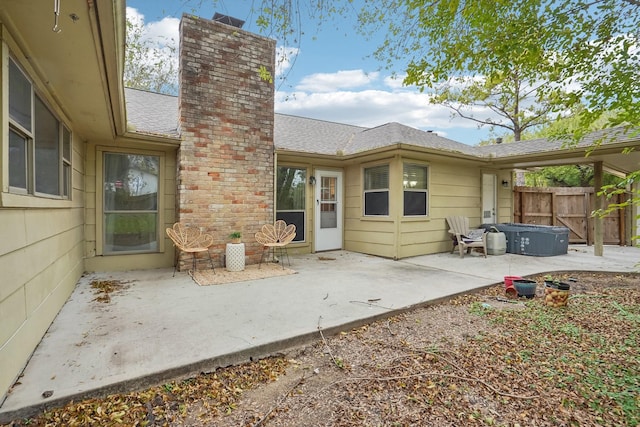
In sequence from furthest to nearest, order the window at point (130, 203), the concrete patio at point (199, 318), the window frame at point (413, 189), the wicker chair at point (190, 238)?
the window frame at point (413, 189) → the window at point (130, 203) → the wicker chair at point (190, 238) → the concrete patio at point (199, 318)

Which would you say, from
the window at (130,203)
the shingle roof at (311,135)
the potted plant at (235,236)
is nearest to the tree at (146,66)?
the shingle roof at (311,135)

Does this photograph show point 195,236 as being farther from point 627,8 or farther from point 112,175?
point 627,8

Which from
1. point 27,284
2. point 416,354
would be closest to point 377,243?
point 416,354

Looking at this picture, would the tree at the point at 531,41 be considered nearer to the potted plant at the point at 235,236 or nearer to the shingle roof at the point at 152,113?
the potted plant at the point at 235,236

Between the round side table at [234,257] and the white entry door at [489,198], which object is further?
the white entry door at [489,198]

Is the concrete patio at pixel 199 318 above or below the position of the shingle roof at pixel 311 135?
below

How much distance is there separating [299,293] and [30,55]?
335 centimetres

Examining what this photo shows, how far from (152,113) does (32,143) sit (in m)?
3.80

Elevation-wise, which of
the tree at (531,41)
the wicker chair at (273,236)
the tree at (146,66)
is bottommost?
the wicker chair at (273,236)

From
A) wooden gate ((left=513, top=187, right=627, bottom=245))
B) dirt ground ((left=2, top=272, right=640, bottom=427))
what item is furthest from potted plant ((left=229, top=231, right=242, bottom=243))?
wooden gate ((left=513, top=187, right=627, bottom=245))

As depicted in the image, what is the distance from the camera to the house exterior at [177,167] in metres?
2.13

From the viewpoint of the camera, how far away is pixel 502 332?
9.75ft

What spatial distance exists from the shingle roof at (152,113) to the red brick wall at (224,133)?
1.72 feet

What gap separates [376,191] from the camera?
6.92 m
